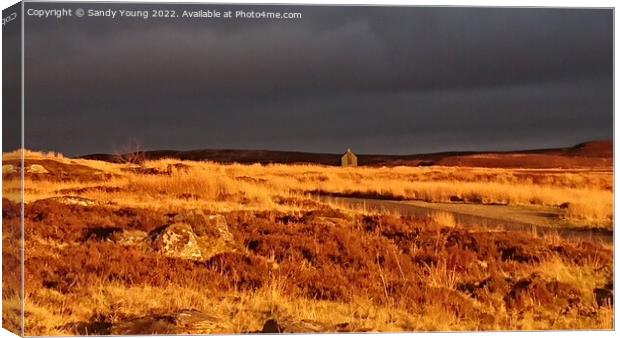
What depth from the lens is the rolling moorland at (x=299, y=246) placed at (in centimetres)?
1722

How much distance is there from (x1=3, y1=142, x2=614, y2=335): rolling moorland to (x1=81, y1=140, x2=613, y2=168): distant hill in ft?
0.09

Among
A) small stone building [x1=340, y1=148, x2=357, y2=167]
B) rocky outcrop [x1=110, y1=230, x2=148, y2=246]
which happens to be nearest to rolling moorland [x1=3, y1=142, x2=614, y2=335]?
rocky outcrop [x1=110, y1=230, x2=148, y2=246]

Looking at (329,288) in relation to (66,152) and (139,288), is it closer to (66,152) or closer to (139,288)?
(139,288)

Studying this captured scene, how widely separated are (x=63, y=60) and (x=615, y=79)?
23.9 ft

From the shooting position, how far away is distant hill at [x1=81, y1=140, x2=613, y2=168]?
17.8m

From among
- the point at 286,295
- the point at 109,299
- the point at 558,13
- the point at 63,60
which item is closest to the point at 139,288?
the point at 109,299

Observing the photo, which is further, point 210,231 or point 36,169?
point 210,231

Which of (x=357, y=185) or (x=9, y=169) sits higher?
(x=9, y=169)

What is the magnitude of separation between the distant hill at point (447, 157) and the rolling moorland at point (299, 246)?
0.03 m

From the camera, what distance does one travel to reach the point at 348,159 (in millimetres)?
17891

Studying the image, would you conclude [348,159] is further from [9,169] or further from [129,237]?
[9,169]

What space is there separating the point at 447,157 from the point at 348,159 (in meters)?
1.34

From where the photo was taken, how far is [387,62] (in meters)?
18.0

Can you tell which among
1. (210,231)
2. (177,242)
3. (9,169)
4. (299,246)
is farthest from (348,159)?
(9,169)
